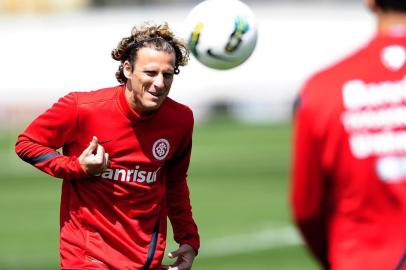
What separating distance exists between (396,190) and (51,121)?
2.87 meters

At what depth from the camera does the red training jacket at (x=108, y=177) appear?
7.08m

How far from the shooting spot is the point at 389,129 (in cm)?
472

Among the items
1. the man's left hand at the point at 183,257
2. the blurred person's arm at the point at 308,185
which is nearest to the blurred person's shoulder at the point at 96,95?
the man's left hand at the point at 183,257

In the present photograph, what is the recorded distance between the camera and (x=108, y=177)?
23.4 ft

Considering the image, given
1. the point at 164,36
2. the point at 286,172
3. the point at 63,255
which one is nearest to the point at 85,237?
the point at 63,255

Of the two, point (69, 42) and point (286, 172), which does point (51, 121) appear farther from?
point (69, 42)

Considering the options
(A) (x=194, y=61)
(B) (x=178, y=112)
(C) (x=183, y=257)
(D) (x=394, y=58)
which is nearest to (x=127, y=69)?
(B) (x=178, y=112)

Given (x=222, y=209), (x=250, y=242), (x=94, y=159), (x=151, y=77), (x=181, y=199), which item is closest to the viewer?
(x=94, y=159)

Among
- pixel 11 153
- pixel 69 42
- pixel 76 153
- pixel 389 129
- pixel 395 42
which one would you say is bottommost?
pixel 11 153

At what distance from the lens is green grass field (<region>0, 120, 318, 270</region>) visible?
16250 millimetres

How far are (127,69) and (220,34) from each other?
0.74 metres

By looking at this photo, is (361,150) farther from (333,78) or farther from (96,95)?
(96,95)

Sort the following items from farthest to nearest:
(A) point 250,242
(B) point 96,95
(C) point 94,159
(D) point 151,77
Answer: (A) point 250,242 → (B) point 96,95 → (D) point 151,77 → (C) point 94,159

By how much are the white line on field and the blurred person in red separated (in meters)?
11.6
